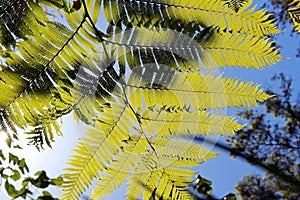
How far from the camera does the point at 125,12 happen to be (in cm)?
79

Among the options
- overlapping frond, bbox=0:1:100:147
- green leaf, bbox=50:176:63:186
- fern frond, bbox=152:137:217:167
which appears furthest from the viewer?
green leaf, bbox=50:176:63:186

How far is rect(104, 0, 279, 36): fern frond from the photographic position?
0.78 meters

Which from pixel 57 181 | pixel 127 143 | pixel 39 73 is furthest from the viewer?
pixel 57 181

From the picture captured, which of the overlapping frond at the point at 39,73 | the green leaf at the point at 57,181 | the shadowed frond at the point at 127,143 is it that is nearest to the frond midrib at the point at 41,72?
the overlapping frond at the point at 39,73

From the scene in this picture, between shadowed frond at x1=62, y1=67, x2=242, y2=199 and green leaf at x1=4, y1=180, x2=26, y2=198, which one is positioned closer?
shadowed frond at x1=62, y1=67, x2=242, y2=199

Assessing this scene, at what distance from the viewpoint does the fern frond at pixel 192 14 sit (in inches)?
30.8

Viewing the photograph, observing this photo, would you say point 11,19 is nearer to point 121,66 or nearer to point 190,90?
point 121,66

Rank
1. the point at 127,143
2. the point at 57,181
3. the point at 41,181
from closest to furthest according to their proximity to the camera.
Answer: the point at 127,143
the point at 57,181
the point at 41,181

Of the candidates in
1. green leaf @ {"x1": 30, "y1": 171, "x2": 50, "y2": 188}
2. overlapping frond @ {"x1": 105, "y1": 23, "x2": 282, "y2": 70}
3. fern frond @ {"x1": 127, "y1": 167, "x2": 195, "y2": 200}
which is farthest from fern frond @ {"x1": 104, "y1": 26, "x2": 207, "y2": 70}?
green leaf @ {"x1": 30, "y1": 171, "x2": 50, "y2": 188}

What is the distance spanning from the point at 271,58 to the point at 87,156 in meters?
0.40

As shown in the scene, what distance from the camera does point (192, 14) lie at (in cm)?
80

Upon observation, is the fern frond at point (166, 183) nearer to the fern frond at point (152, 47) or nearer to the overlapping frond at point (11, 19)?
the fern frond at point (152, 47)

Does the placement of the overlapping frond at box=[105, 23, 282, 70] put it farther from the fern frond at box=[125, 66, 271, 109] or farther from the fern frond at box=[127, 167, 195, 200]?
the fern frond at box=[127, 167, 195, 200]

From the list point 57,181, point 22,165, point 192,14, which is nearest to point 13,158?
point 22,165
